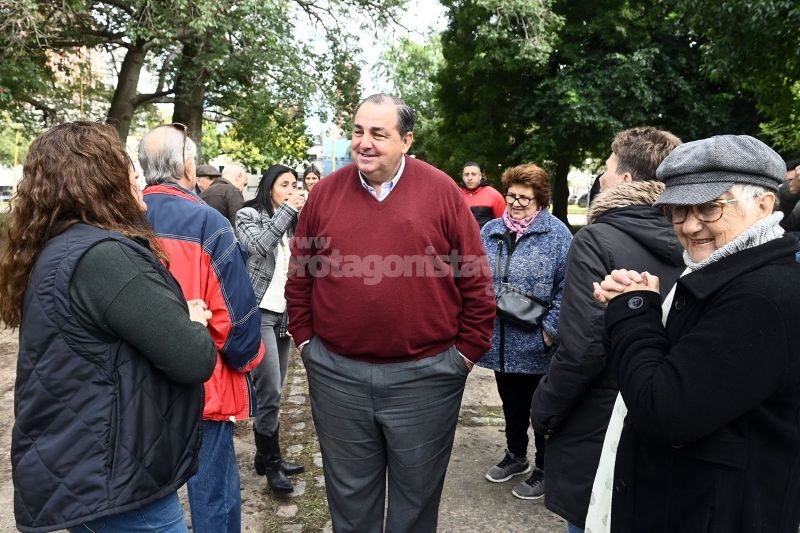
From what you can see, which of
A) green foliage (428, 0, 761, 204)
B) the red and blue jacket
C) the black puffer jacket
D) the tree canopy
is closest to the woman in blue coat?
the black puffer jacket

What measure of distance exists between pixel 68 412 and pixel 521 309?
246cm

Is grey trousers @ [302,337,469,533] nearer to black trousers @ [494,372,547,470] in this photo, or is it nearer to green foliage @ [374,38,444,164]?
black trousers @ [494,372,547,470]

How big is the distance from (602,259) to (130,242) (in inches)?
61.8

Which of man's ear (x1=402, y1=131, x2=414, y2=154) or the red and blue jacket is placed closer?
the red and blue jacket

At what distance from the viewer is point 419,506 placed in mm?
2570

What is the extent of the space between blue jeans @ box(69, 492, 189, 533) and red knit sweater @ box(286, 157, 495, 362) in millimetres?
861

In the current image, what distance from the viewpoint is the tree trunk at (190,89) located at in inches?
507

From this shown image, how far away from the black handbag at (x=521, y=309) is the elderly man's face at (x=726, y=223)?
79.6 inches

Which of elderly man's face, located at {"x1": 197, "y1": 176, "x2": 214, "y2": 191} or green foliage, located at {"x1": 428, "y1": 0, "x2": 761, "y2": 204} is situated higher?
green foliage, located at {"x1": 428, "y1": 0, "x2": 761, "y2": 204}

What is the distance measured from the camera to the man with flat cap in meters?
1.34

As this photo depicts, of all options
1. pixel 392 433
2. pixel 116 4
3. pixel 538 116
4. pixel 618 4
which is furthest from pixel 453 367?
pixel 618 4

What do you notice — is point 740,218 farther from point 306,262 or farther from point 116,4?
point 116,4

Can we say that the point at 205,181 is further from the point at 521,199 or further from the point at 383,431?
the point at 383,431

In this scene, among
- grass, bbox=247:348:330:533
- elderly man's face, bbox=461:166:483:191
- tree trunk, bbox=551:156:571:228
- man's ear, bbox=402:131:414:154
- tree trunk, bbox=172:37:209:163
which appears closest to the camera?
man's ear, bbox=402:131:414:154
